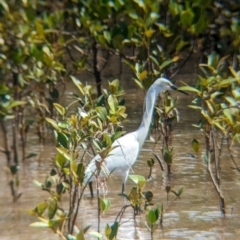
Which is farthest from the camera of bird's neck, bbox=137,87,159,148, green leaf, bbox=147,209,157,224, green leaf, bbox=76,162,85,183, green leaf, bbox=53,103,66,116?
bird's neck, bbox=137,87,159,148

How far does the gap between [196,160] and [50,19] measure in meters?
2.04

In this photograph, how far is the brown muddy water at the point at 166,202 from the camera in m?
6.59

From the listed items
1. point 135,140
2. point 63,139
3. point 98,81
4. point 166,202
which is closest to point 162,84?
point 135,140

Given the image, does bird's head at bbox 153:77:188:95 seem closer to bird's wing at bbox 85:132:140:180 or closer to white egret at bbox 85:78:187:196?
white egret at bbox 85:78:187:196

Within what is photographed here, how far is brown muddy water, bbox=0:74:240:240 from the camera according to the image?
6590 millimetres

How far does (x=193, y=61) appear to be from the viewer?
14562 mm

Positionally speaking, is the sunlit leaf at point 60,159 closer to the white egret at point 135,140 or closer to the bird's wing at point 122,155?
the bird's wing at point 122,155

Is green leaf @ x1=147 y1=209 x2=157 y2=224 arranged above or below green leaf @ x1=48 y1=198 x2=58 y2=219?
below

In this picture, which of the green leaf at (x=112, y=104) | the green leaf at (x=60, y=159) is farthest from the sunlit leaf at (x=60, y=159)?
the green leaf at (x=112, y=104)

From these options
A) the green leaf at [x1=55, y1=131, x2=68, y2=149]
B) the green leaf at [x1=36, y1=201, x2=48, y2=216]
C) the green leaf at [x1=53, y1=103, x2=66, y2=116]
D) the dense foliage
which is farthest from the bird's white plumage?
the green leaf at [x1=36, y1=201, x2=48, y2=216]

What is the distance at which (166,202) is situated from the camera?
7.36 m

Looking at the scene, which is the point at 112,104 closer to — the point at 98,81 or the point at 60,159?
the point at 60,159

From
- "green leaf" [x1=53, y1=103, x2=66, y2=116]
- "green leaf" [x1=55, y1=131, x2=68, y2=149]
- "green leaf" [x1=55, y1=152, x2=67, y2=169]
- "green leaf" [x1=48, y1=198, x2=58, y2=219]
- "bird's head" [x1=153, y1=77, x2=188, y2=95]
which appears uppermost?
"bird's head" [x1=153, y1=77, x2=188, y2=95]

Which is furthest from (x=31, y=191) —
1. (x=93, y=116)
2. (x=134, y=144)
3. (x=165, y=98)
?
(x=93, y=116)
